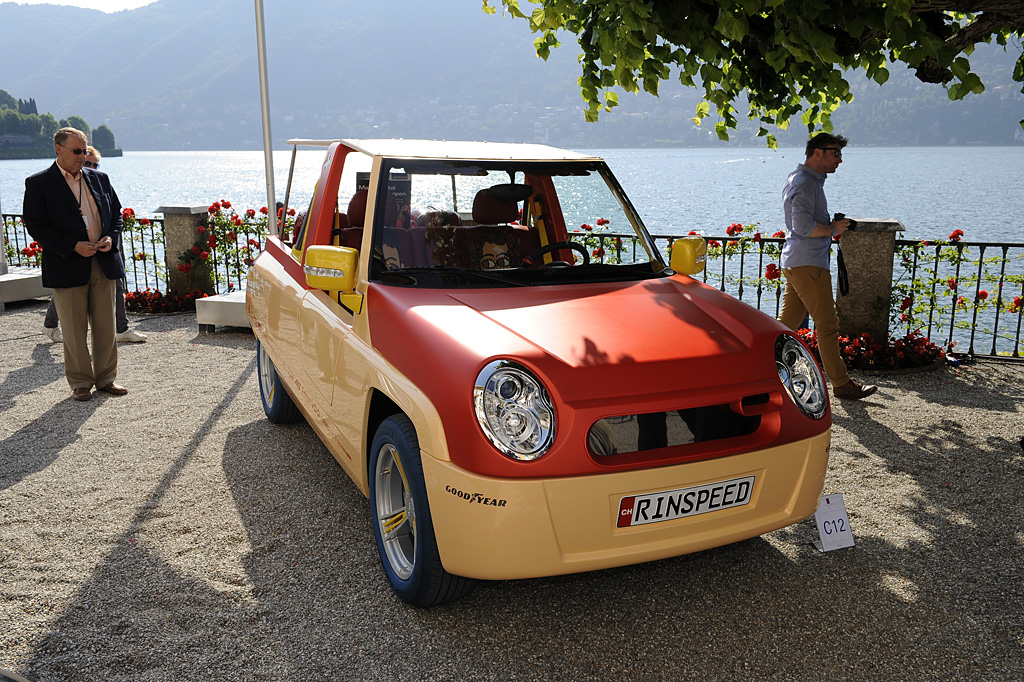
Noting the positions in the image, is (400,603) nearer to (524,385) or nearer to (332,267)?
(524,385)

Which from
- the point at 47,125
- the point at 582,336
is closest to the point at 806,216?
the point at 582,336

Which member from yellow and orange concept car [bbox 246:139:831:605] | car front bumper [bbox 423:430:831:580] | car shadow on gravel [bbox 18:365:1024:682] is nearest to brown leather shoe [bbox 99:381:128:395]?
car shadow on gravel [bbox 18:365:1024:682]

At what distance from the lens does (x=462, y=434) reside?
268 centimetres

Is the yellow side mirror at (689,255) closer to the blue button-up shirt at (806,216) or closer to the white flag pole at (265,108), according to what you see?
the blue button-up shirt at (806,216)

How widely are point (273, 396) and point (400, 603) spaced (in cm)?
293

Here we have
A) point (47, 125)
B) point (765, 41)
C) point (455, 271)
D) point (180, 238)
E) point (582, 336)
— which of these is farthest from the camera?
Result: point (47, 125)

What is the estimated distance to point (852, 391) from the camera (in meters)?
6.70

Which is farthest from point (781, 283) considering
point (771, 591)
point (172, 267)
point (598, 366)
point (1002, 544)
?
point (172, 267)

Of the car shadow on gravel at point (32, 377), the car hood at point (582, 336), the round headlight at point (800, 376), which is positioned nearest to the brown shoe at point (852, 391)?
the car hood at point (582, 336)

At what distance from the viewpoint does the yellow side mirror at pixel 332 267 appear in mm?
3520

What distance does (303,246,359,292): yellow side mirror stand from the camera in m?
3.52

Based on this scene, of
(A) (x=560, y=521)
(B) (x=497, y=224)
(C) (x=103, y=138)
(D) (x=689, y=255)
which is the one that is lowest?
(A) (x=560, y=521)

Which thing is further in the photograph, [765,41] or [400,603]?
[765,41]

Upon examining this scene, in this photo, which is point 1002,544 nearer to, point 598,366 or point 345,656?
point 598,366
